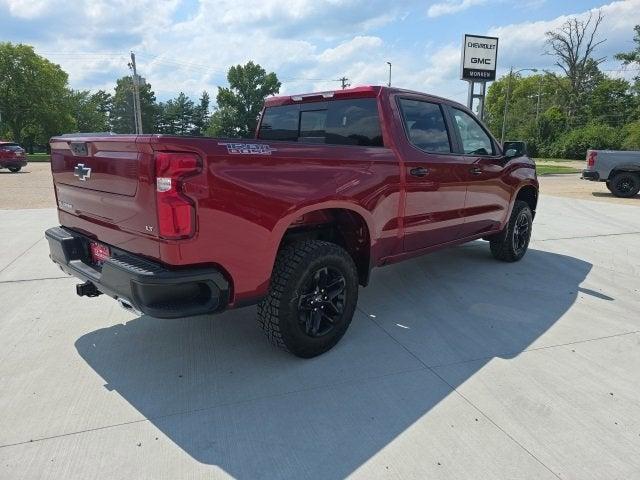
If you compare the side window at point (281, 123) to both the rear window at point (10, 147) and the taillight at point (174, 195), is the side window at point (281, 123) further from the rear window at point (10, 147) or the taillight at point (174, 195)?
the rear window at point (10, 147)

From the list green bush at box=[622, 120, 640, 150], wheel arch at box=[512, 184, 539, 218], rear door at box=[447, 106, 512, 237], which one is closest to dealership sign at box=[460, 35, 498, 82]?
wheel arch at box=[512, 184, 539, 218]

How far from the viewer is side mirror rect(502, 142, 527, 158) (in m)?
5.29

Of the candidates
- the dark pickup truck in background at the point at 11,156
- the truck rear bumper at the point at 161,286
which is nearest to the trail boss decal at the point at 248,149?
the truck rear bumper at the point at 161,286

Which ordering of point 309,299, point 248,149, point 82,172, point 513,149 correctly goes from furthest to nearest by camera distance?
point 513,149 < point 309,299 < point 82,172 < point 248,149

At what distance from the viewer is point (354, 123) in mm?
3963

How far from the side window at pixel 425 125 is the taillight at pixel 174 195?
2.11 m

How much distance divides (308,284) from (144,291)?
→ 3.62 ft

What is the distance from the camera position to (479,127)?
509 cm

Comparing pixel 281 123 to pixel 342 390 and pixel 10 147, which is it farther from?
pixel 10 147

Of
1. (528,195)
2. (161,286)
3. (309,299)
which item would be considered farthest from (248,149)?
(528,195)

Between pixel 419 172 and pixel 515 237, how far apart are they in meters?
2.58

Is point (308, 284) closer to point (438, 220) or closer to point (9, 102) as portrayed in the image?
point (438, 220)

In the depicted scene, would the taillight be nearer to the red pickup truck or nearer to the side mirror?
the red pickup truck

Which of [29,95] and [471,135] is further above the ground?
[29,95]
